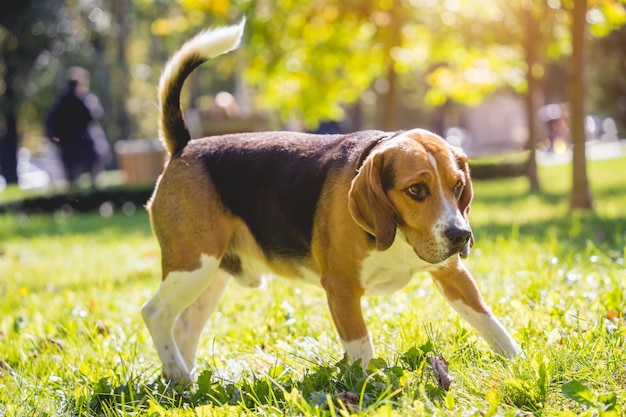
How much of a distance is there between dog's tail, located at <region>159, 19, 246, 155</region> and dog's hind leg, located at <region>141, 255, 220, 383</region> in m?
0.85

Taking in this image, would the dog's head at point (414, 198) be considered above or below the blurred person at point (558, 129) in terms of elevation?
above

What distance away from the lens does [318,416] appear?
2.83 m

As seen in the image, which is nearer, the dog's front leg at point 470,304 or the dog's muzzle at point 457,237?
the dog's muzzle at point 457,237

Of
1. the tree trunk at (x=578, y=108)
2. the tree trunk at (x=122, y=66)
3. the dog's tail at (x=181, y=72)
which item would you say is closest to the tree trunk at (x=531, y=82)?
the tree trunk at (x=578, y=108)

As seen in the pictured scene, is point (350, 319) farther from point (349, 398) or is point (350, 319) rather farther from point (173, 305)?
point (173, 305)

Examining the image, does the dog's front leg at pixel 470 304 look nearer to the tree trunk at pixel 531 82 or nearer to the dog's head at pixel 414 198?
the dog's head at pixel 414 198

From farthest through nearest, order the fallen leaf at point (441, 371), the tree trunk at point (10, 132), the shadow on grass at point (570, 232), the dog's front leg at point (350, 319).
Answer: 1. the tree trunk at point (10, 132)
2. the shadow on grass at point (570, 232)
3. the dog's front leg at point (350, 319)
4. the fallen leaf at point (441, 371)

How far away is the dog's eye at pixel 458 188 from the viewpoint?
11.7 ft

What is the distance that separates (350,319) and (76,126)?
1405 centimetres

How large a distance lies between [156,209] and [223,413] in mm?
1623

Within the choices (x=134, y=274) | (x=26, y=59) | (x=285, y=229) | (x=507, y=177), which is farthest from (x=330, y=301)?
(x=26, y=59)

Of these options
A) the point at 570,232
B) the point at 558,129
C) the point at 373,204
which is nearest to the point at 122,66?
the point at 558,129

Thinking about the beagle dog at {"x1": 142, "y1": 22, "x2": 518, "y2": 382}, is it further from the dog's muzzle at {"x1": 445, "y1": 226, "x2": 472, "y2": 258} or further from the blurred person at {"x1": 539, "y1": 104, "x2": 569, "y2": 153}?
the blurred person at {"x1": 539, "y1": 104, "x2": 569, "y2": 153}

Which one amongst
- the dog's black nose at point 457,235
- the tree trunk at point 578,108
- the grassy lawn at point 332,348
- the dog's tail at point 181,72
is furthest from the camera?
the tree trunk at point 578,108
